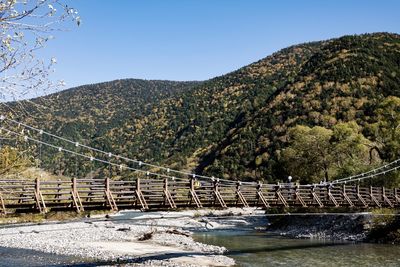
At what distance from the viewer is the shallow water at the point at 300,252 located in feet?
75.0

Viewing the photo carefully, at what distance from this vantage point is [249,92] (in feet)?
384

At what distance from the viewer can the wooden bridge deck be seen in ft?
53.1

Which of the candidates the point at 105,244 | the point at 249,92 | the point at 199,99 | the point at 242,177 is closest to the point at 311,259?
the point at 105,244

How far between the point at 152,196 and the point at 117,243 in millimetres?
13066

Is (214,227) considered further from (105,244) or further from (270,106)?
(270,106)

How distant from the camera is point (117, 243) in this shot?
30891 millimetres

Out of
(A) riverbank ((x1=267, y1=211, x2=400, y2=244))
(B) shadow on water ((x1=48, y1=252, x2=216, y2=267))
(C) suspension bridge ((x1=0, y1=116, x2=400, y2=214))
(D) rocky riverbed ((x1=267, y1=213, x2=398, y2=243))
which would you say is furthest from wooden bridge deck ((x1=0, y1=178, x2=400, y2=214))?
(B) shadow on water ((x1=48, y1=252, x2=216, y2=267))

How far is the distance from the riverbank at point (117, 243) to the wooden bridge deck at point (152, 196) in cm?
94

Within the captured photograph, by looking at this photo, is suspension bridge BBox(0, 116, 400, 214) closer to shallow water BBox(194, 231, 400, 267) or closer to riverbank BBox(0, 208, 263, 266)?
riverbank BBox(0, 208, 263, 266)

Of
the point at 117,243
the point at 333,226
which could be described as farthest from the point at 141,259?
the point at 333,226

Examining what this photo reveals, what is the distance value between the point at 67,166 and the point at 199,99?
40.3m

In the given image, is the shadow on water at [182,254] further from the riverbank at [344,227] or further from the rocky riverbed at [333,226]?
the rocky riverbed at [333,226]

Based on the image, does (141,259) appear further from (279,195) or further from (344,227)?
(344,227)

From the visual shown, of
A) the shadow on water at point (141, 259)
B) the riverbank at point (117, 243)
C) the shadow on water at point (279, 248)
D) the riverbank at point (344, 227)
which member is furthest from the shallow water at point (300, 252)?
the shadow on water at point (141, 259)
